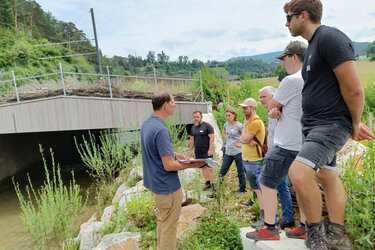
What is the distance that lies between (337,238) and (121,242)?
2.46 m

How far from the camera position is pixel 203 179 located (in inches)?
214

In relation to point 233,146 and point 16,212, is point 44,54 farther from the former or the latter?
point 233,146

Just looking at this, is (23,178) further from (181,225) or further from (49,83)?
(181,225)

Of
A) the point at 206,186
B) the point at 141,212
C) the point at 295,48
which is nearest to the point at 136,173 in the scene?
the point at 206,186

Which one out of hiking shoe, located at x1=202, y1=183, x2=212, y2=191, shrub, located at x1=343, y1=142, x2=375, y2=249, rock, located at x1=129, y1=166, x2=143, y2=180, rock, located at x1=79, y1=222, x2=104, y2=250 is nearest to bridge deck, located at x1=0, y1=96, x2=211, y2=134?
rock, located at x1=129, y1=166, x2=143, y2=180

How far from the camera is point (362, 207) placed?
208cm

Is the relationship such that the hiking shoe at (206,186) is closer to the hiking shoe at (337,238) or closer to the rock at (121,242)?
the rock at (121,242)

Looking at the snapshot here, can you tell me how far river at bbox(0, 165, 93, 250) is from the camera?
5723mm

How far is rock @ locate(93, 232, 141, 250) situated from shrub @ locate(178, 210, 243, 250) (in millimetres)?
595

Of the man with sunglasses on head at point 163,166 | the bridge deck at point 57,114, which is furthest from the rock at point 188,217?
the bridge deck at point 57,114

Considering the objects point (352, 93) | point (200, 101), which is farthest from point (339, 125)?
point (200, 101)

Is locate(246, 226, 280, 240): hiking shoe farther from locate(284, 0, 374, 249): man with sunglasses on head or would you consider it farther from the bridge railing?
the bridge railing

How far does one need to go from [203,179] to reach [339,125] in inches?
155

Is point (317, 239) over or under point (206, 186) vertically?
over
